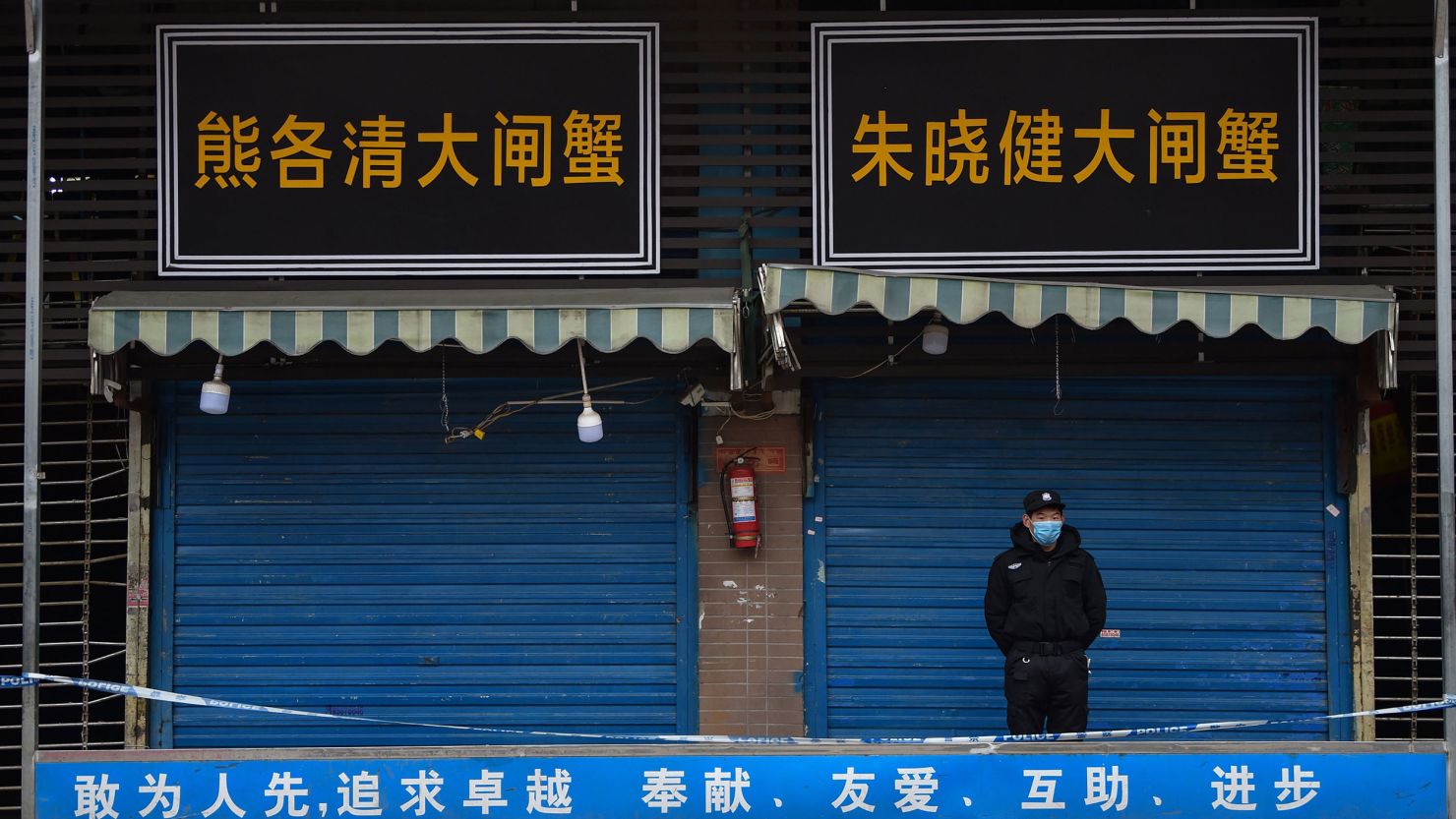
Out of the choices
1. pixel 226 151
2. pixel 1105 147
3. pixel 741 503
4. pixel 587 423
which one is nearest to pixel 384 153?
pixel 226 151

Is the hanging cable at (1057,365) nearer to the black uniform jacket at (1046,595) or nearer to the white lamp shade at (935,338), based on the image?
the white lamp shade at (935,338)

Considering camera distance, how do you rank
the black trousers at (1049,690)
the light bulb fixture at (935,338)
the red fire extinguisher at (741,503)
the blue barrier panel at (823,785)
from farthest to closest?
the red fire extinguisher at (741,503) → the light bulb fixture at (935,338) → the black trousers at (1049,690) → the blue barrier panel at (823,785)

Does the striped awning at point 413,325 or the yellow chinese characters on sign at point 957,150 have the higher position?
the yellow chinese characters on sign at point 957,150

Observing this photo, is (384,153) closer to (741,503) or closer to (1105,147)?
(741,503)

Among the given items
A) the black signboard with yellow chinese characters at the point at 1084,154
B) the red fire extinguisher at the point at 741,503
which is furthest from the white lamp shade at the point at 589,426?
the black signboard with yellow chinese characters at the point at 1084,154

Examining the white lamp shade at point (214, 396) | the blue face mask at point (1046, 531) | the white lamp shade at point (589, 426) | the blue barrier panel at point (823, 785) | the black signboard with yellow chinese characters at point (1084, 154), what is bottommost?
the blue barrier panel at point (823, 785)

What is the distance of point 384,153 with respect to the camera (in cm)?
865

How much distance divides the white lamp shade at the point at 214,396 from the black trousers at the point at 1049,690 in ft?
15.5

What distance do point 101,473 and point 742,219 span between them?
4336mm

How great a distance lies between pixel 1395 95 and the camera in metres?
8.79

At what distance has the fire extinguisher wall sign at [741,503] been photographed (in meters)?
8.78

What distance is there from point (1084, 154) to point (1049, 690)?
319 cm

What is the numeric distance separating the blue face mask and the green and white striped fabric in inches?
42.1

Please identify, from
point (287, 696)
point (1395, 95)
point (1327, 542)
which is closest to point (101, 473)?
point (287, 696)
